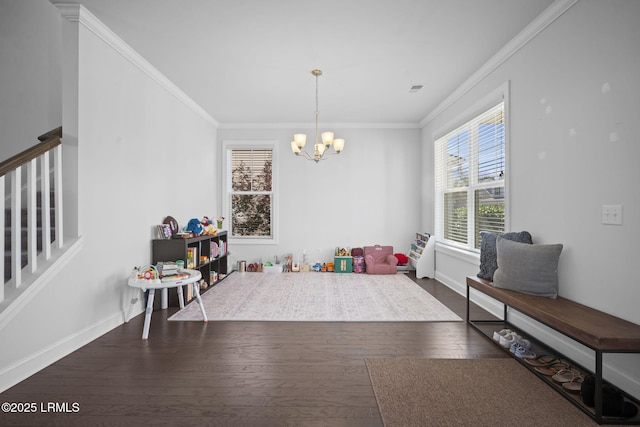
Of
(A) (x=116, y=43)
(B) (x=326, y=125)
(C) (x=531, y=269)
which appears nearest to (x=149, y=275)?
(A) (x=116, y=43)

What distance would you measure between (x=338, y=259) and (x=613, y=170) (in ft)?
12.9

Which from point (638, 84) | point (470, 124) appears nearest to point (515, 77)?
point (470, 124)

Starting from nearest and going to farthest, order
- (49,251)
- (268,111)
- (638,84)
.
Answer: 1. (638,84)
2. (49,251)
3. (268,111)

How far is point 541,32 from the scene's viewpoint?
2.60 m

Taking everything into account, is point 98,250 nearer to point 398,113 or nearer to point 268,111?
point 268,111

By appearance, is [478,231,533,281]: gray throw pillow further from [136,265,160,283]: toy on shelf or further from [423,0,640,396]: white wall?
[136,265,160,283]: toy on shelf

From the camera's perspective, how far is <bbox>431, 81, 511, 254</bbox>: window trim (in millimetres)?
3090

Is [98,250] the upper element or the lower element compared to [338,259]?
upper

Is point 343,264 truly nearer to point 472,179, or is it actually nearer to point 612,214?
point 472,179

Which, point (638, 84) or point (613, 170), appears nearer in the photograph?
point (638, 84)

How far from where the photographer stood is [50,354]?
222cm

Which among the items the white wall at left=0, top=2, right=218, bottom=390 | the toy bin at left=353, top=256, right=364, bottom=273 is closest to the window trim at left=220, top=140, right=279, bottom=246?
the toy bin at left=353, top=256, right=364, bottom=273

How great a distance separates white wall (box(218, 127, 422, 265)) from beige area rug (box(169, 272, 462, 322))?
817 millimetres

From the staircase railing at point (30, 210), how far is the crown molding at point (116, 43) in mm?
908
